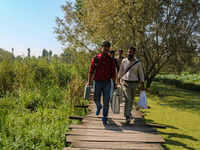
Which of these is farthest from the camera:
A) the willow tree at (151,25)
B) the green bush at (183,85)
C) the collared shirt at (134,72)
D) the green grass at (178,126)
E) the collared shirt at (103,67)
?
the green bush at (183,85)

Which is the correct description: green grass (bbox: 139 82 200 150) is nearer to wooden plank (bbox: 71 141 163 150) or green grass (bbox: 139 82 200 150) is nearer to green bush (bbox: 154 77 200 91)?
wooden plank (bbox: 71 141 163 150)

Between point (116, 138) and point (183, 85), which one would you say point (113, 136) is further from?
point (183, 85)

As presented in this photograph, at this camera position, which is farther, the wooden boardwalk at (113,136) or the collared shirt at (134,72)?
the collared shirt at (134,72)

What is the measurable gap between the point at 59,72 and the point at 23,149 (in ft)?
20.2

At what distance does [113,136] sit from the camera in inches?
142

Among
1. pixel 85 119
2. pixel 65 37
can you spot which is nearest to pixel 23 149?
pixel 85 119

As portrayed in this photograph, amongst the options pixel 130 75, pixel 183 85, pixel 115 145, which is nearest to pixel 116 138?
pixel 115 145

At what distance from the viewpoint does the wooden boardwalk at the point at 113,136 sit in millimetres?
3236

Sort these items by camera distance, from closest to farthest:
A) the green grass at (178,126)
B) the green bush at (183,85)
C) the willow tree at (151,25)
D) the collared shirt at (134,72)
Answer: the collared shirt at (134,72) → the green grass at (178,126) → the willow tree at (151,25) → the green bush at (183,85)

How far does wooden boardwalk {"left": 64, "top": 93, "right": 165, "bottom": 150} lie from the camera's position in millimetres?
3236

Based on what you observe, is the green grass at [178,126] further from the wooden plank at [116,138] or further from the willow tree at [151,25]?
the willow tree at [151,25]

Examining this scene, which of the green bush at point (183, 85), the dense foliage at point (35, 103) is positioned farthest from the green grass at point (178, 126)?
the green bush at point (183, 85)

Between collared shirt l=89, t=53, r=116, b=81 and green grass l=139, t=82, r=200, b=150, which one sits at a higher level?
collared shirt l=89, t=53, r=116, b=81

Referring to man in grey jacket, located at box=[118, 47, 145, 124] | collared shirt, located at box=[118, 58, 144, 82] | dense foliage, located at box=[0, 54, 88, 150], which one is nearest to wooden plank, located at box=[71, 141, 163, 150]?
dense foliage, located at box=[0, 54, 88, 150]
